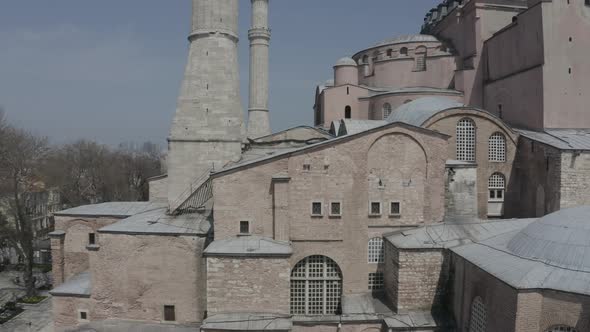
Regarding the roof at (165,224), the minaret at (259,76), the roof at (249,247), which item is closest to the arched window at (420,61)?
the minaret at (259,76)

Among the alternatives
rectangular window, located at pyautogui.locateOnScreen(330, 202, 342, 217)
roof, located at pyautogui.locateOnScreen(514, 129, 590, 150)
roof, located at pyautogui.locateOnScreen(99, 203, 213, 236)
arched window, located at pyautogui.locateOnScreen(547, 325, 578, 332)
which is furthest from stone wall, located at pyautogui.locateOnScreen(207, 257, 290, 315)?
roof, located at pyautogui.locateOnScreen(514, 129, 590, 150)

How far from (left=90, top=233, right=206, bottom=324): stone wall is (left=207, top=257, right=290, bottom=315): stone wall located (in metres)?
1.98

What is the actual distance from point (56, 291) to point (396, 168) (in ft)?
45.3

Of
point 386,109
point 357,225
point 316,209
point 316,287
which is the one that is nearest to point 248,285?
point 316,287

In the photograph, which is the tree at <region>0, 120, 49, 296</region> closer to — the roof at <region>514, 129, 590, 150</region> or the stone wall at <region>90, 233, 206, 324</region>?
the stone wall at <region>90, 233, 206, 324</region>

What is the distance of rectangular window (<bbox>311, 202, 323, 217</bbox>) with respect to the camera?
14430 millimetres

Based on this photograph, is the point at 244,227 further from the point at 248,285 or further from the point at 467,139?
the point at 467,139

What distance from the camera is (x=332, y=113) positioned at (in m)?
25.7

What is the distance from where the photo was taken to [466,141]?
17656mm

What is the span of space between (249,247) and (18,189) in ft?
62.2

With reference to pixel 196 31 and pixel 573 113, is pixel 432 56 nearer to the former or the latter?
pixel 573 113

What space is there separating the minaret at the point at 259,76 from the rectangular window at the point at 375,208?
18842 mm

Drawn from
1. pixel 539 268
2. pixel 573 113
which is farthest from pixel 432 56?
pixel 539 268

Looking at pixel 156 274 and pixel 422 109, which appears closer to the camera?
pixel 156 274
